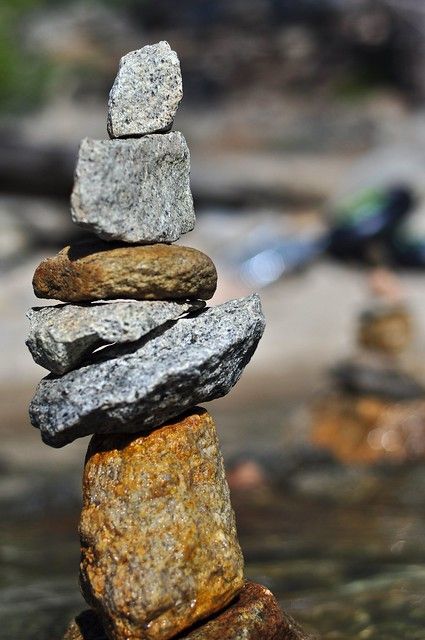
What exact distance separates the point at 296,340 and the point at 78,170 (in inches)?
499

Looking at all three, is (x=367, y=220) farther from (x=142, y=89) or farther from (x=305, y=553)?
(x=142, y=89)

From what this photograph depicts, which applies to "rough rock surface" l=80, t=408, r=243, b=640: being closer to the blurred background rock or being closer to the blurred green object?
the blurred background rock

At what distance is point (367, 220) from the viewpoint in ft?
62.5

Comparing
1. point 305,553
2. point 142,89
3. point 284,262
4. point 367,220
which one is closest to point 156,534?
point 142,89

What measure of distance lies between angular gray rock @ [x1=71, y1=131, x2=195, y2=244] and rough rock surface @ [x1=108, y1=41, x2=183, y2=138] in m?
0.10

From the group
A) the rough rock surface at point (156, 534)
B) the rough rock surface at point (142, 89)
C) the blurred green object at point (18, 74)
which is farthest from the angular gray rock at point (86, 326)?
the blurred green object at point (18, 74)

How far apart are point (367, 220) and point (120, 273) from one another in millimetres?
15249

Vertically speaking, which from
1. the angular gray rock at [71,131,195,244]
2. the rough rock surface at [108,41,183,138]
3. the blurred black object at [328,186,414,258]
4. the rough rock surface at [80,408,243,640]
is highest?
the rough rock surface at [108,41,183,138]

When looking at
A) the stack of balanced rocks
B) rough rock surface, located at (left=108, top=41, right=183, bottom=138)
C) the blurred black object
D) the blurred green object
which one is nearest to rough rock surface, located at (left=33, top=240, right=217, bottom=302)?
the stack of balanced rocks

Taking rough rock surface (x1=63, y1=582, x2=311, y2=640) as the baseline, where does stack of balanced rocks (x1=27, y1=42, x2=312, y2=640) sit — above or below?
above

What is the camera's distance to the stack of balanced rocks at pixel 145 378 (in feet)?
13.5

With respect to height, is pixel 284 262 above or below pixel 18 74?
below

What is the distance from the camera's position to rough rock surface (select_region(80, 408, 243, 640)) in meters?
4.17

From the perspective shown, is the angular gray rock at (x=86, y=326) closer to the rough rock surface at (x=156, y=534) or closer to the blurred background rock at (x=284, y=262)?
the rough rock surface at (x=156, y=534)
